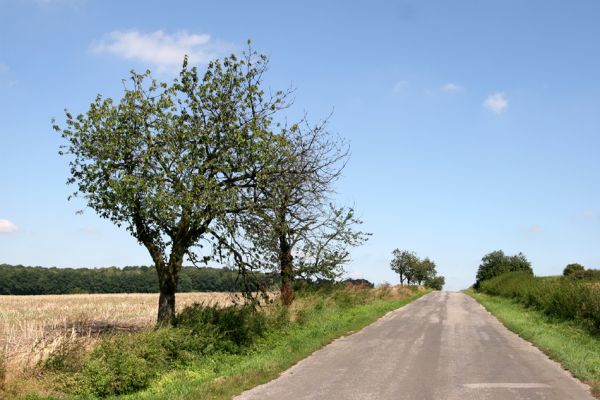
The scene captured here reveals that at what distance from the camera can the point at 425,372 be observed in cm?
1299

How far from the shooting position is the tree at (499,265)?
98412 mm

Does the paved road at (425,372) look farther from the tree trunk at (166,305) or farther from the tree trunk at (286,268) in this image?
the tree trunk at (166,305)

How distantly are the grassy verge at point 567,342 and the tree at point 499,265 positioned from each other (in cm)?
7400

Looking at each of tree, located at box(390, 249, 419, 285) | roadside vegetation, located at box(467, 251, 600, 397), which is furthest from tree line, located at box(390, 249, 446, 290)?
roadside vegetation, located at box(467, 251, 600, 397)

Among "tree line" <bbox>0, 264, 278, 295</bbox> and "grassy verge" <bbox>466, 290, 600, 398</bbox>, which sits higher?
"tree line" <bbox>0, 264, 278, 295</bbox>

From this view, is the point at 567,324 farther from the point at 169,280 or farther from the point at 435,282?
the point at 435,282

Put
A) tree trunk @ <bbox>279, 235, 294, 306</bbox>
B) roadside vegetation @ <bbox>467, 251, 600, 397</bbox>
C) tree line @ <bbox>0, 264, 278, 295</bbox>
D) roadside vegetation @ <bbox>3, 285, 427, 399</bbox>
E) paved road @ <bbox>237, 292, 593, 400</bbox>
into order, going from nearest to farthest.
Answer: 1. paved road @ <bbox>237, 292, 593, 400</bbox>
2. roadside vegetation @ <bbox>3, 285, 427, 399</bbox>
3. roadside vegetation @ <bbox>467, 251, 600, 397</bbox>
4. tree trunk @ <bbox>279, 235, 294, 306</bbox>
5. tree line @ <bbox>0, 264, 278, 295</bbox>

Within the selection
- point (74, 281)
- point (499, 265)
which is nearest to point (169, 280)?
point (499, 265)

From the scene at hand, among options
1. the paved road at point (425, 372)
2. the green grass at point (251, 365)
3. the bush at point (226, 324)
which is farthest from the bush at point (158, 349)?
the paved road at point (425, 372)

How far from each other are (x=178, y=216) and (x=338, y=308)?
16866mm

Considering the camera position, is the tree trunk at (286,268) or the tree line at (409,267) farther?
→ the tree line at (409,267)

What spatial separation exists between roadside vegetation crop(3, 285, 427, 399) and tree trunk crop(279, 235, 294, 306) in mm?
2194

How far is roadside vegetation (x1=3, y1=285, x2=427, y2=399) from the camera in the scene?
11914 mm

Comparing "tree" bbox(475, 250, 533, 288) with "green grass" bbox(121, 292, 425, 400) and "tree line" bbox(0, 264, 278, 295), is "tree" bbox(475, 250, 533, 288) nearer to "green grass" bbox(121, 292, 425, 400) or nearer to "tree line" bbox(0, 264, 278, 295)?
"tree line" bbox(0, 264, 278, 295)
